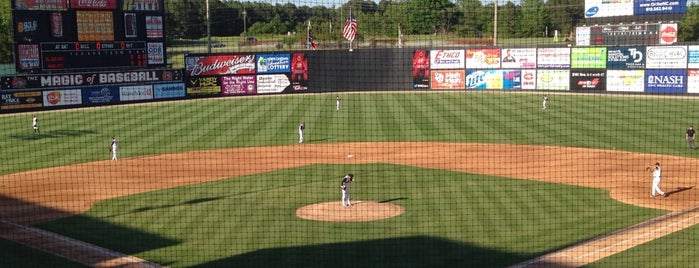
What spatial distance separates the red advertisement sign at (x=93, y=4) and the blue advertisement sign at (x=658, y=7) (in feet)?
94.5

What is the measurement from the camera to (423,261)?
43.6 ft

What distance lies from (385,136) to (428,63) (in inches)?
692

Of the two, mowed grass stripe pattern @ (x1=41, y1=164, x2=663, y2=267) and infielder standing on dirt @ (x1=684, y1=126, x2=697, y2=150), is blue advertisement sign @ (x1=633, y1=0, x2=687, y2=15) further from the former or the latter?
mowed grass stripe pattern @ (x1=41, y1=164, x2=663, y2=267)

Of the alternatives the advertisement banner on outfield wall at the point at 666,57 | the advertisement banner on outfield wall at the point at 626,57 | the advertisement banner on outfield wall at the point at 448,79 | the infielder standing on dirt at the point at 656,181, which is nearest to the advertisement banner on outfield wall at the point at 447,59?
the advertisement banner on outfield wall at the point at 448,79

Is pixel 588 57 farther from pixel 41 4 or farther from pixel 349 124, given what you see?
pixel 41 4

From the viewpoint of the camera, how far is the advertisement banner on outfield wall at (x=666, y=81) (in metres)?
38.8

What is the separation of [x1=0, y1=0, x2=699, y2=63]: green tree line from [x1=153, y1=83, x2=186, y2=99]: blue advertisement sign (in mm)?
4158

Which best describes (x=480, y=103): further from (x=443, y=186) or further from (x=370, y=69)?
(x=443, y=186)

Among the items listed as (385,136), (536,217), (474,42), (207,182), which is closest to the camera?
(536,217)

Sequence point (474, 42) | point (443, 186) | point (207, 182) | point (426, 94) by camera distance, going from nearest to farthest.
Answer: point (443, 186), point (207, 182), point (426, 94), point (474, 42)

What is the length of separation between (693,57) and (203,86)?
91.0ft

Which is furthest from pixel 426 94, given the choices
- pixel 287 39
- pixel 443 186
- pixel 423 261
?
pixel 423 261

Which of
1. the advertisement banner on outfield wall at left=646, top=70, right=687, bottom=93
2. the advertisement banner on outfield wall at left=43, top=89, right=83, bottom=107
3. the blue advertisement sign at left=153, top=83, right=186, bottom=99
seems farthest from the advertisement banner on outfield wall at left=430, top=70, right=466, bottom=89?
the advertisement banner on outfield wall at left=43, top=89, right=83, bottom=107

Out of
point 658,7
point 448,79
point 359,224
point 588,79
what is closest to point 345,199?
point 359,224
